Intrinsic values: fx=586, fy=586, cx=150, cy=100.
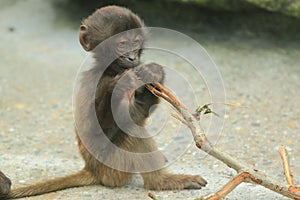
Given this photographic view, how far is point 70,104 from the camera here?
758cm

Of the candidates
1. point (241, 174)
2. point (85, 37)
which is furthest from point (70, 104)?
point (241, 174)

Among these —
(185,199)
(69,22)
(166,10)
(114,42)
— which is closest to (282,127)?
(185,199)

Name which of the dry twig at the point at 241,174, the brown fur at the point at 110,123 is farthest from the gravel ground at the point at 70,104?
the dry twig at the point at 241,174

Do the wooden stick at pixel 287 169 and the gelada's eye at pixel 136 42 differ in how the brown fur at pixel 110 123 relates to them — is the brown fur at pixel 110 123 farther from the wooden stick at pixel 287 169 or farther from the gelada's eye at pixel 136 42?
the wooden stick at pixel 287 169

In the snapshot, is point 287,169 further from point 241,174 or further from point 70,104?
point 70,104

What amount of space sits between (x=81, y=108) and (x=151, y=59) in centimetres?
343

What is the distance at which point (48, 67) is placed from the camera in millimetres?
8656

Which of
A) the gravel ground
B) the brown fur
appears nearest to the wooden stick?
the gravel ground

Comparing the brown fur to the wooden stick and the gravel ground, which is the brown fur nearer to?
the gravel ground

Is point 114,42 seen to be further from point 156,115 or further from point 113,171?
point 156,115

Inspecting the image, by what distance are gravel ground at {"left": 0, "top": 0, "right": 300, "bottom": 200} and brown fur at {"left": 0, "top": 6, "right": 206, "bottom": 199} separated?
110 mm

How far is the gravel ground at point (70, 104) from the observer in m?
5.68

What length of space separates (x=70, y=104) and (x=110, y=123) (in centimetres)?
272

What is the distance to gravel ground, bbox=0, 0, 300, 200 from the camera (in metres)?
5.68
